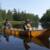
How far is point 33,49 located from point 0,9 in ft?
228

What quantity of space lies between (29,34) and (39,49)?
27.2ft

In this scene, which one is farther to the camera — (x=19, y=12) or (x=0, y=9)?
(x=19, y=12)

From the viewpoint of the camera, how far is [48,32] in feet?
78.4

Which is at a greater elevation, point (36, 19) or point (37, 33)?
point (37, 33)

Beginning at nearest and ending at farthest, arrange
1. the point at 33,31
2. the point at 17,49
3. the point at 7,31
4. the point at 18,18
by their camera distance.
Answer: the point at 17,49
the point at 33,31
the point at 7,31
the point at 18,18

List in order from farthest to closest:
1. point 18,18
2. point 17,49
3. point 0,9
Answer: point 18,18, point 0,9, point 17,49

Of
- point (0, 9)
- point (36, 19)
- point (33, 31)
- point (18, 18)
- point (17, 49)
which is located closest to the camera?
point (17, 49)

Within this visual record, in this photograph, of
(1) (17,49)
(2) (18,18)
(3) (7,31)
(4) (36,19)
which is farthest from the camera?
(4) (36,19)

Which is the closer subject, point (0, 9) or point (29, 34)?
point (29, 34)

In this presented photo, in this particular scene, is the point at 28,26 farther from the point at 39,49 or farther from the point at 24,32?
the point at 39,49

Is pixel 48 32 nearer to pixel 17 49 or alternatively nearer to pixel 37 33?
pixel 37 33

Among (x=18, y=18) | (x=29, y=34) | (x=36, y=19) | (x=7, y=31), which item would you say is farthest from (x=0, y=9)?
(x=29, y=34)

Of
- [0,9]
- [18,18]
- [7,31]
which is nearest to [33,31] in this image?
[7,31]

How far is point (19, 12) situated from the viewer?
96188 mm
